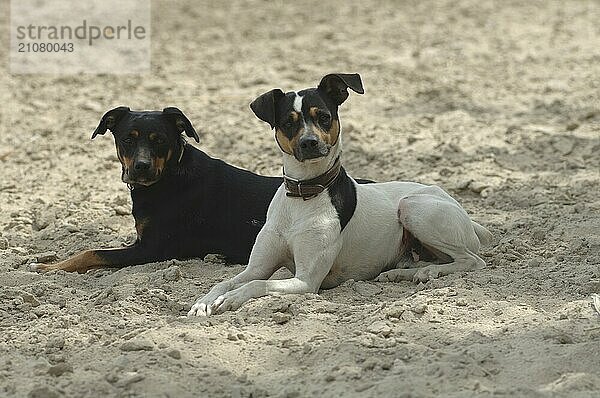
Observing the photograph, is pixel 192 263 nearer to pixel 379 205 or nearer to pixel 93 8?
pixel 379 205

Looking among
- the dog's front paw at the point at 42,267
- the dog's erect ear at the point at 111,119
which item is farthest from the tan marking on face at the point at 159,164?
the dog's front paw at the point at 42,267

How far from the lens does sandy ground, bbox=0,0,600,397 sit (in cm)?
484

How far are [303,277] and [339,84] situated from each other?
1174mm

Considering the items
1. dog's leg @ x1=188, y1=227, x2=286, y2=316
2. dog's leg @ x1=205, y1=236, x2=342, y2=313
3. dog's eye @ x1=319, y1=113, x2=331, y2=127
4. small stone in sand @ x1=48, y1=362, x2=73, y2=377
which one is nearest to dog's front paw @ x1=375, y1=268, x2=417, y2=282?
dog's leg @ x1=205, y1=236, x2=342, y2=313

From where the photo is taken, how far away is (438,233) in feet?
21.4

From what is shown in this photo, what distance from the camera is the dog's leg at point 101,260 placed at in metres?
6.79

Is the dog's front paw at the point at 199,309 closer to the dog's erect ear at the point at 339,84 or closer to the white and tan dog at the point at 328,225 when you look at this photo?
the white and tan dog at the point at 328,225

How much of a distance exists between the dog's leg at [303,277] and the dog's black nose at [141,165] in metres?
1.28

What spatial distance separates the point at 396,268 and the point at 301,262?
88cm

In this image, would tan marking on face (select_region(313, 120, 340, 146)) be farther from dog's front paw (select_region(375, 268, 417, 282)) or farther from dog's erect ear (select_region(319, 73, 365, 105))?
dog's front paw (select_region(375, 268, 417, 282))

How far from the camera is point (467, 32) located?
14.1m

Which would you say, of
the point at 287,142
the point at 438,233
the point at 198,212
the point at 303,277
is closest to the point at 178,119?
the point at 198,212

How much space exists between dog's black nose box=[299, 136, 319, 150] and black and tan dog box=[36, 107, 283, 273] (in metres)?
1.26

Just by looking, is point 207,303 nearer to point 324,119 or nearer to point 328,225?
point 328,225
